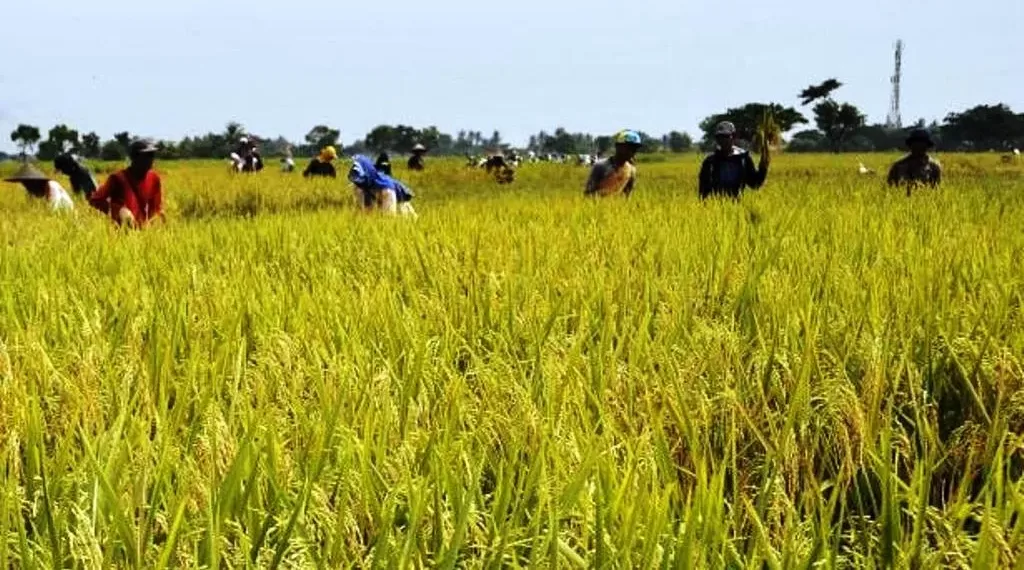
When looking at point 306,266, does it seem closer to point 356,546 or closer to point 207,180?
point 356,546

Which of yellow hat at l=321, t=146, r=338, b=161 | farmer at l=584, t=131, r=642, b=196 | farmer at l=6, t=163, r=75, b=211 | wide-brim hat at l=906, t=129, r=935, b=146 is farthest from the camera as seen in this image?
yellow hat at l=321, t=146, r=338, b=161

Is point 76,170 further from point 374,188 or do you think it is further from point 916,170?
point 916,170

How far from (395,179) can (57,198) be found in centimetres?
252

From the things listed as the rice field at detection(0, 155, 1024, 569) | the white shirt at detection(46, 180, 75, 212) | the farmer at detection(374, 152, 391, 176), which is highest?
the farmer at detection(374, 152, 391, 176)

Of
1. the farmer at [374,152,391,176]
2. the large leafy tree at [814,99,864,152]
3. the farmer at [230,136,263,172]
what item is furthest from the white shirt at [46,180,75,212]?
the large leafy tree at [814,99,864,152]

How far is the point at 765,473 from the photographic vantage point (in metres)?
1.06

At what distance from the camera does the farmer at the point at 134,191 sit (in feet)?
16.9

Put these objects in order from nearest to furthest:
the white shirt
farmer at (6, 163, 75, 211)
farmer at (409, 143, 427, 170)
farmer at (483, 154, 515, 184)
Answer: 1. the white shirt
2. farmer at (6, 163, 75, 211)
3. farmer at (409, 143, 427, 170)
4. farmer at (483, 154, 515, 184)

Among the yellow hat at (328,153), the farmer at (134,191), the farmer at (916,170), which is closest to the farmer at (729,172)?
the farmer at (916,170)

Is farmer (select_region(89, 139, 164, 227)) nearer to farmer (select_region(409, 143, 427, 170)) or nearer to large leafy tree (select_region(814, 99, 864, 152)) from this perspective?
farmer (select_region(409, 143, 427, 170))

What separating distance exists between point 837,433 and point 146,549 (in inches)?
40.0

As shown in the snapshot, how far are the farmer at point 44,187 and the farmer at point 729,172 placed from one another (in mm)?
4657

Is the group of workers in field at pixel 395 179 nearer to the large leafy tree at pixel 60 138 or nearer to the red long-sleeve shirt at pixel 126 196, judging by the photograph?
the red long-sleeve shirt at pixel 126 196

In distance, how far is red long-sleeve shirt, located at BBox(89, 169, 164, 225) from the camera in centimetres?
525
